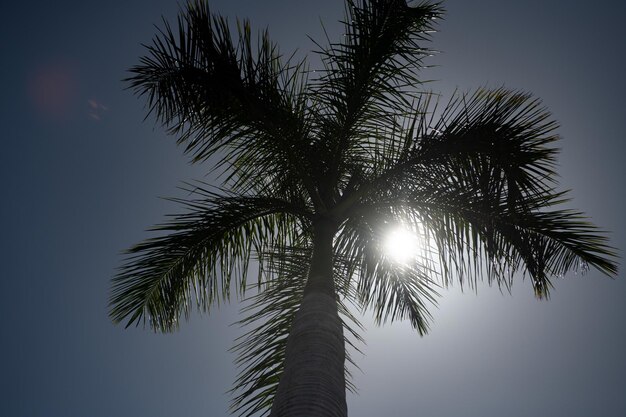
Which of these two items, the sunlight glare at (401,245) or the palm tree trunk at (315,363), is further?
the sunlight glare at (401,245)

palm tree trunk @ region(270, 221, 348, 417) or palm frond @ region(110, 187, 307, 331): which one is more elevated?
palm frond @ region(110, 187, 307, 331)

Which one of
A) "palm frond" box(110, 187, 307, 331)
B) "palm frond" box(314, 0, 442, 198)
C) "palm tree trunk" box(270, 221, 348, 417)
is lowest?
"palm tree trunk" box(270, 221, 348, 417)

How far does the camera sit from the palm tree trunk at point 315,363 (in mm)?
2881

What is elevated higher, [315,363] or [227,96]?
[227,96]

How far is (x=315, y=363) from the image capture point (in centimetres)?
317

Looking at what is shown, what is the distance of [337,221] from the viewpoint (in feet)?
17.5

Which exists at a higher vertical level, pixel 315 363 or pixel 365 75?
pixel 365 75

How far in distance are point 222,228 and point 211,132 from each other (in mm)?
1323

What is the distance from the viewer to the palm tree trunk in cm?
288

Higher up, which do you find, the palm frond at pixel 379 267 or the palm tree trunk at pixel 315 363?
the palm frond at pixel 379 267

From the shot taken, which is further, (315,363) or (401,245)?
(401,245)

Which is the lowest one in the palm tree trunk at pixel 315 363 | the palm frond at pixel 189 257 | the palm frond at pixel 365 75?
the palm tree trunk at pixel 315 363

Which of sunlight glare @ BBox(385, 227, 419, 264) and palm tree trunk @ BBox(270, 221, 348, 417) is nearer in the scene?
palm tree trunk @ BBox(270, 221, 348, 417)

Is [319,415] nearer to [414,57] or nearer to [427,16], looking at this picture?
[414,57]
